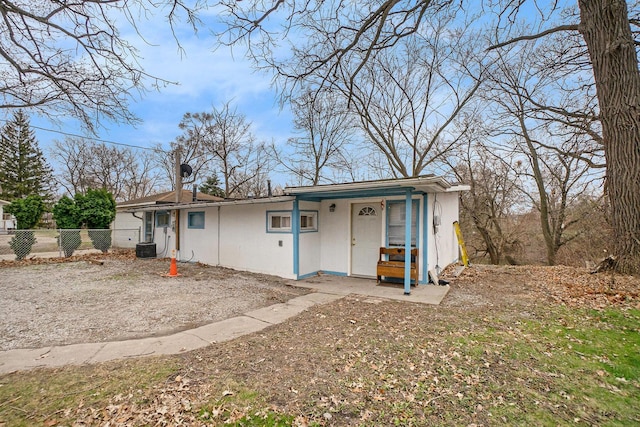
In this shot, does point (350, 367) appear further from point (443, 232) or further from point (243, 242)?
point (443, 232)

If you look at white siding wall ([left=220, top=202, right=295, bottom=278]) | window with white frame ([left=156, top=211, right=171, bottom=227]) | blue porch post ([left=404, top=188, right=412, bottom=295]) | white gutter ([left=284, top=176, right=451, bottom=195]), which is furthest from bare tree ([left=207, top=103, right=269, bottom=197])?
blue porch post ([left=404, top=188, right=412, bottom=295])

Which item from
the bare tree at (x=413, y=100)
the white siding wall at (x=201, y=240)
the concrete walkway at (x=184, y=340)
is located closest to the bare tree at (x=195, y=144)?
the bare tree at (x=413, y=100)

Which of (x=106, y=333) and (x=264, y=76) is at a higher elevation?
(x=264, y=76)

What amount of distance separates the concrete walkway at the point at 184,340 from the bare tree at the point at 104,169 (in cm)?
2905

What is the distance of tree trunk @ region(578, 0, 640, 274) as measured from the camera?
5.59 m

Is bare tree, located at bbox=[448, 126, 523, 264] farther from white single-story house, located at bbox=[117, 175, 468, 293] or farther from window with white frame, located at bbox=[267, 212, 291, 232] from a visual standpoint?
window with white frame, located at bbox=[267, 212, 291, 232]

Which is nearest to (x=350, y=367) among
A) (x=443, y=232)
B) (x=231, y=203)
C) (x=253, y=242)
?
(x=253, y=242)

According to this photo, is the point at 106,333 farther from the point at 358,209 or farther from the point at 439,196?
the point at 439,196

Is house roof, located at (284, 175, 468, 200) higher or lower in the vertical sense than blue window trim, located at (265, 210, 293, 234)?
higher

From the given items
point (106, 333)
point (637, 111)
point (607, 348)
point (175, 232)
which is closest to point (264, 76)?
point (106, 333)

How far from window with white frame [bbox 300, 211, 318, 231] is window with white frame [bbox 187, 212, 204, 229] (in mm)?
4287

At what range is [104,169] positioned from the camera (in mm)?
29297

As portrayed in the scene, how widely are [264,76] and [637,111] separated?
22.6 feet

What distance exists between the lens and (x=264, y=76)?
5.48 metres
